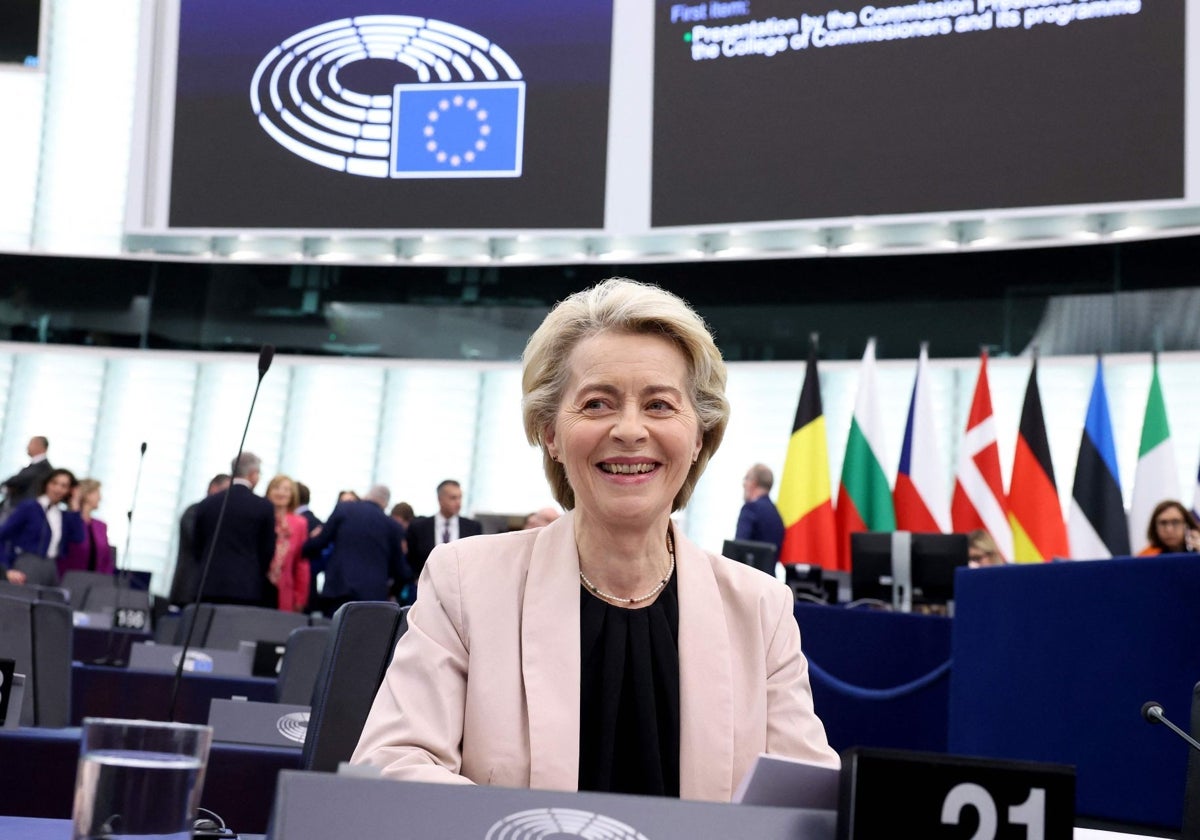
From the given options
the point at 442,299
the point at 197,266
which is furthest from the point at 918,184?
the point at 197,266

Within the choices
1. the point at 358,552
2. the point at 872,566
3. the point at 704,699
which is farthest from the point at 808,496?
the point at 704,699

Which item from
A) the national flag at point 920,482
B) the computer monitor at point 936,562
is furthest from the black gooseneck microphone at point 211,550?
the national flag at point 920,482

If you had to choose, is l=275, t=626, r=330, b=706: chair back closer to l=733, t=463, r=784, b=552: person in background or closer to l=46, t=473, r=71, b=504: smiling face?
l=733, t=463, r=784, b=552: person in background

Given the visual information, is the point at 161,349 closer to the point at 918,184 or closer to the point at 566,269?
the point at 566,269

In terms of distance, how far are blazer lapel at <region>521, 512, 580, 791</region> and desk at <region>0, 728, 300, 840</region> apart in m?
1.00

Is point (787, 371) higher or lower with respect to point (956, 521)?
higher

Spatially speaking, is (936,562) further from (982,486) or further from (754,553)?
(982,486)

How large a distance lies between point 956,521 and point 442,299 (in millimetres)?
5312

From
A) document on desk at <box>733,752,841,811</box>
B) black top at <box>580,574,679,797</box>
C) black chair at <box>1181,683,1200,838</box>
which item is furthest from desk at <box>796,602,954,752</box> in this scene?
document on desk at <box>733,752,841,811</box>

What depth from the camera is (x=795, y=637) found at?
1823 millimetres

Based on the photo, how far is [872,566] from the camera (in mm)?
6961

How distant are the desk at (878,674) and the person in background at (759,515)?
211 cm

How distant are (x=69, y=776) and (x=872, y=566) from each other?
5.01 meters

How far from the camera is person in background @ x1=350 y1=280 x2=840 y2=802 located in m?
1.60
